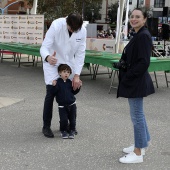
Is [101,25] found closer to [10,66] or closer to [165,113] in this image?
[10,66]

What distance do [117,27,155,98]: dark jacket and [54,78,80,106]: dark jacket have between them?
3.20 ft

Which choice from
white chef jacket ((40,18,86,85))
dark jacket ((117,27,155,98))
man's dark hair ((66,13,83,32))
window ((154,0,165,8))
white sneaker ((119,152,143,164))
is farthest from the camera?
window ((154,0,165,8))

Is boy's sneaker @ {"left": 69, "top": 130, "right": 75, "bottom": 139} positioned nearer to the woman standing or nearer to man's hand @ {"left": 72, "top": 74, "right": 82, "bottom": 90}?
man's hand @ {"left": 72, "top": 74, "right": 82, "bottom": 90}

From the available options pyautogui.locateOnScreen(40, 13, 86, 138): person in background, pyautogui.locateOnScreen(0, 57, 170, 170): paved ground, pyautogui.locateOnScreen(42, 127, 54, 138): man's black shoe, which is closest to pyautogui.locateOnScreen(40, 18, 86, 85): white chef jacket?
pyautogui.locateOnScreen(40, 13, 86, 138): person in background

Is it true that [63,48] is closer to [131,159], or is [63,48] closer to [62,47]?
[62,47]

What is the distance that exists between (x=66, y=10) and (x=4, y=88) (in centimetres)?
2533

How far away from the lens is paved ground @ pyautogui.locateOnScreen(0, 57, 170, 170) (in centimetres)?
393

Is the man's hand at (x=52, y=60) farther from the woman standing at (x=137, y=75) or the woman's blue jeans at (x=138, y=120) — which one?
the woman's blue jeans at (x=138, y=120)

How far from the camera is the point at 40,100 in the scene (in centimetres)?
740

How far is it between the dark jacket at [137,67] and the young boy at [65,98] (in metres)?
0.97

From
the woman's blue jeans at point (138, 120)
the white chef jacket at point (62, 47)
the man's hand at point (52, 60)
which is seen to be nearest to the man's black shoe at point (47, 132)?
the white chef jacket at point (62, 47)

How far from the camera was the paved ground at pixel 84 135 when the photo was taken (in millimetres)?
3932

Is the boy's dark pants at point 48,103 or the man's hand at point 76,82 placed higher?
the man's hand at point 76,82

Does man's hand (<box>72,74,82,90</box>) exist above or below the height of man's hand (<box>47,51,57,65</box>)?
below
